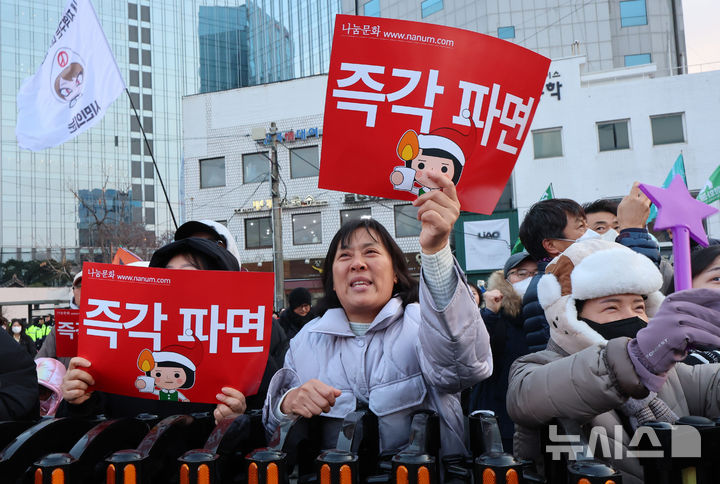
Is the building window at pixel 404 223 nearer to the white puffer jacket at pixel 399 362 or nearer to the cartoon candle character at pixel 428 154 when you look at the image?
the cartoon candle character at pixel 428 154

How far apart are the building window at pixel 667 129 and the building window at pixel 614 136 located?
90 cm

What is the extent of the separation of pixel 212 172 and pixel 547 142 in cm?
1471

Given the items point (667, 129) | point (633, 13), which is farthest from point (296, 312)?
point (633, 13)

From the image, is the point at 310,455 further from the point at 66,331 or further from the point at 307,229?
the point at 307,229

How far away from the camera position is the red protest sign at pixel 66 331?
2771 mm

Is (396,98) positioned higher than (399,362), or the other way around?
(396,98)

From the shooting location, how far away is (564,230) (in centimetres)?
308

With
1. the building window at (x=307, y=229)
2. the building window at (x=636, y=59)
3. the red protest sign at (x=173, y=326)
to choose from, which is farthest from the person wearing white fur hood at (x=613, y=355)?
the building window at (x=636, y=59)

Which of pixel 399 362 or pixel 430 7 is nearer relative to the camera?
pixel 399 362

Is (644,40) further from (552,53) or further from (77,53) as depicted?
(77,53)

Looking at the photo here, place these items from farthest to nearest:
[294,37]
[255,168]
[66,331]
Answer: [294,37] < [255,168] < [66,331]

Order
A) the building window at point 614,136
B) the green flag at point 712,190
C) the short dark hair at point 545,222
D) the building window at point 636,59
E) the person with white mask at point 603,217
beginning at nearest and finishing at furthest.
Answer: the short dark hair at point 545,222 → the person with white mask at point 603,217 → the green flag at point 712,190 → the building window at point 614,136 → the building window at point 636,59

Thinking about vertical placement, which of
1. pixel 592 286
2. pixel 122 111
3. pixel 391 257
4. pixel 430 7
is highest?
pixel 122 111

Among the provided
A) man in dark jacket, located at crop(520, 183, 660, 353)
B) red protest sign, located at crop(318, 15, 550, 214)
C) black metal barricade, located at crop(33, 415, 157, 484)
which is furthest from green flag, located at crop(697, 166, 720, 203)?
A: black metal barricade, located at crop(33, 415, 157, 484)
